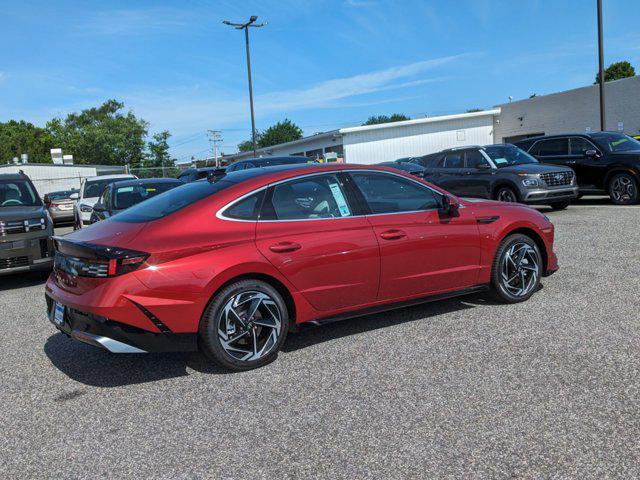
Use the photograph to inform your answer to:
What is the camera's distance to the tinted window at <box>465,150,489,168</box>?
1334 centimetres

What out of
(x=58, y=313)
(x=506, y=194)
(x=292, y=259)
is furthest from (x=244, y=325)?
(x=506, y=194)

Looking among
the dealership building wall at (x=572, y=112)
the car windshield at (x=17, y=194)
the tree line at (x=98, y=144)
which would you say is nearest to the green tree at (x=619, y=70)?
the dealership building wall at (x=572, y=112)

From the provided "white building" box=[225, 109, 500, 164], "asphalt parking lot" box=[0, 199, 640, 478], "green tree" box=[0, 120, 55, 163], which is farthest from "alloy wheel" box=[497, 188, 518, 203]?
"green tree" box=[0, 120, 55, 163]

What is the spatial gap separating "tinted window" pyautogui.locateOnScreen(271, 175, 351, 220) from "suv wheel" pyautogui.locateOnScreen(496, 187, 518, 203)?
27.6 ft

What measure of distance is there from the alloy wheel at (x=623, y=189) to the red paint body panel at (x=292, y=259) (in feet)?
29.8

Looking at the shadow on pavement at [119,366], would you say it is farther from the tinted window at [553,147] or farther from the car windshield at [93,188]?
the tinted window at [553,147]

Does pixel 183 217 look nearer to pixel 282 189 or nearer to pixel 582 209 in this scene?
pixel 282 189

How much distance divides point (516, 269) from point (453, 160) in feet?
28.4

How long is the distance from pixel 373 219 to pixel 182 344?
1.90 metres

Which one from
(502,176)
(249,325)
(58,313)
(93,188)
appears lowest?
(249,325)

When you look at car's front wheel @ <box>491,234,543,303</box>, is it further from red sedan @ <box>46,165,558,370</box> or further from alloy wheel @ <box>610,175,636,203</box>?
alloy wheel @ <box>610,175,636,203</box>

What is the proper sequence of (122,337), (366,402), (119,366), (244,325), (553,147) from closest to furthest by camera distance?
(366,402)
(122,337)
(244,325)
(119,366)
(553,147)

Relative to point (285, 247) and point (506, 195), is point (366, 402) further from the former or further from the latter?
point (506, 195)

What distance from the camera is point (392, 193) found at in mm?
5164
